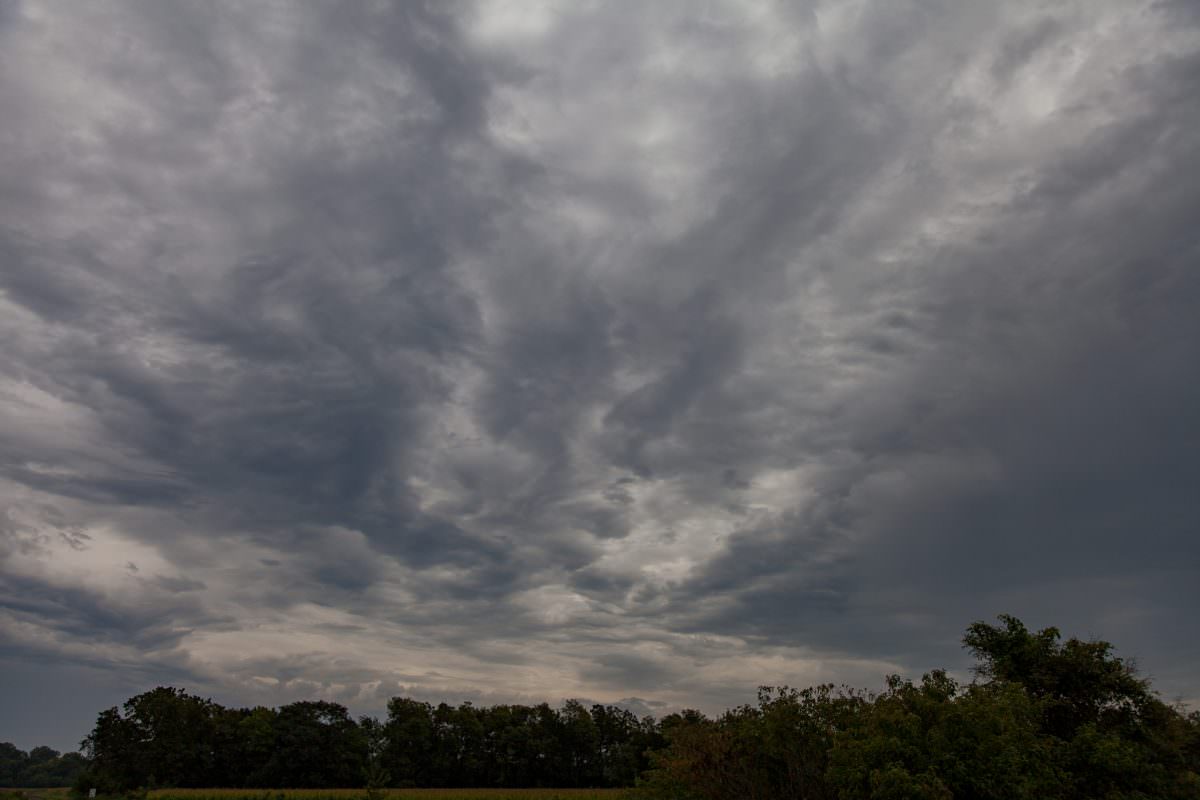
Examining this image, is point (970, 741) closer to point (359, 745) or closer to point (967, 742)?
point (967, 742)

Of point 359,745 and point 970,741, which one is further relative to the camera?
point 359,745

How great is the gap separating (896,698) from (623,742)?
4392 inches

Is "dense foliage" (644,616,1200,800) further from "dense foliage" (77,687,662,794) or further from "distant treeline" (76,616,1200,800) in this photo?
"dense foliage" (77,687,662,794)

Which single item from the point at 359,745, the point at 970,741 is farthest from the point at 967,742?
the point at 359,745

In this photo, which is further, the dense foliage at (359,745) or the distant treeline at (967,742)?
the dense foliage at (359,745)

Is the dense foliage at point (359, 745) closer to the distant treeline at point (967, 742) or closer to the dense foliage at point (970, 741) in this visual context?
the distant treeline at point (967, 742)

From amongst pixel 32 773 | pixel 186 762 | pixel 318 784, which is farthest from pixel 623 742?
pixel 32 773

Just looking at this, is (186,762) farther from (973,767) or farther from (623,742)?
(973,767)

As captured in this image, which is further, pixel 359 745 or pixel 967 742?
pixel 359 745

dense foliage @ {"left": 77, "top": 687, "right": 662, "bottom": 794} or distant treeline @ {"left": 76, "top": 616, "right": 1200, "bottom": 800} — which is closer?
distant treeline @ {"left": 76, "top": 616, "right": 1200, "bottom": 800}

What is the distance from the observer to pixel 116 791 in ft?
279

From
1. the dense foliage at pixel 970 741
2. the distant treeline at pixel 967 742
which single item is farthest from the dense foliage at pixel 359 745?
the dense foliage at pixel 970 741

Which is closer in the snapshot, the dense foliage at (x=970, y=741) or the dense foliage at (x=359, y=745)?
the dense foliage at (x=970, y=741)

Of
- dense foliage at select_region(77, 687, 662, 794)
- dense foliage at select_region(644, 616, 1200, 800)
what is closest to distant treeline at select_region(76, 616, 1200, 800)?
dense foliage at select_region(644, 616, 1200, 800)
